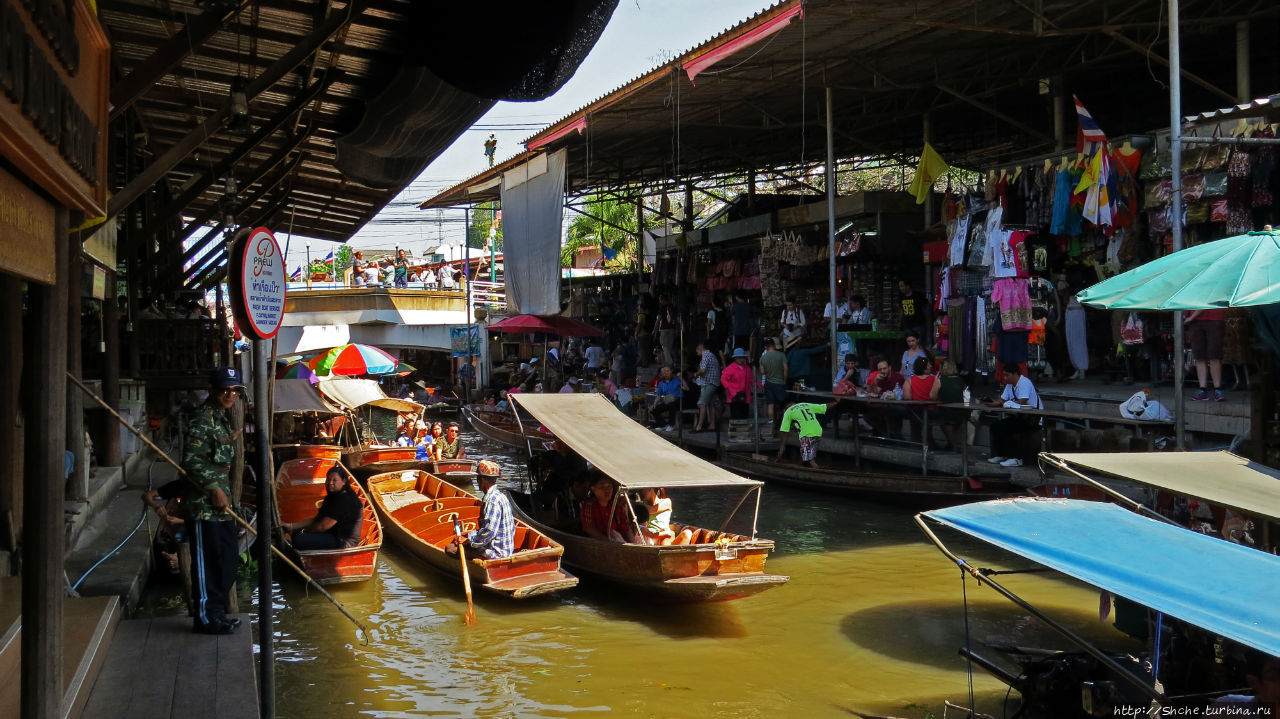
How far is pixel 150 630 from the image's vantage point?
6.47 metres

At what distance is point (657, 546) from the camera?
9297 mm

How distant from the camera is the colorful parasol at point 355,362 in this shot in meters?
19.8

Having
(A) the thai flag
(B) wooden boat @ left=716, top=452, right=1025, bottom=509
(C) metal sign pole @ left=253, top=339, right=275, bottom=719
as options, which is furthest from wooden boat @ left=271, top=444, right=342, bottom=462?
Result: (A) the thai flag

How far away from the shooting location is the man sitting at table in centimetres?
1322

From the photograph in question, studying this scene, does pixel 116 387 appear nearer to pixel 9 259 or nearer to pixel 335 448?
pixel 335 448

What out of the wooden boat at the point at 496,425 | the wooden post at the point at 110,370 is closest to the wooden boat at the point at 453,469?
the wooden boat at the point at 496,425

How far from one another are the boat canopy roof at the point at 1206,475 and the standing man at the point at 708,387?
13.4m

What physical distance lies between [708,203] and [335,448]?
1769 centimetres

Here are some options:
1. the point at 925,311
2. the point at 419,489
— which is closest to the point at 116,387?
the point at 419,489

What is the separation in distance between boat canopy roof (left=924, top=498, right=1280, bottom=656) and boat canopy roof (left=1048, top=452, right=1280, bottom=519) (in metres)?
0.60

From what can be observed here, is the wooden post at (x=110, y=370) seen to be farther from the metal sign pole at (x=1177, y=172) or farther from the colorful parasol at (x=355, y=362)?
the metal sign pole at (x=1177, y=172)

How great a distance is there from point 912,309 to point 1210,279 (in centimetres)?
1032

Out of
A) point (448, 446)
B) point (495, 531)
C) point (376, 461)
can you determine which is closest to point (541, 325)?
point (448, 446)

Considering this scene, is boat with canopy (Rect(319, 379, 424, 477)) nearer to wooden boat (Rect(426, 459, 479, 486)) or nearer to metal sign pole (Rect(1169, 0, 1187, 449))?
wooden boat (Rect(426, 459, 479, 486))
